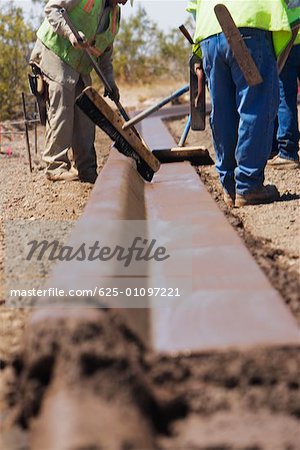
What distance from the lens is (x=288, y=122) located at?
Answer: 6.76m

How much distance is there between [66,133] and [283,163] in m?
1.81

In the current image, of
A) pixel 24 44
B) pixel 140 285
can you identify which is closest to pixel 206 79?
pixel 140 285

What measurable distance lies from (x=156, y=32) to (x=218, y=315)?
66.3ft

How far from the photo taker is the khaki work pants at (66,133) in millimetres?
6383

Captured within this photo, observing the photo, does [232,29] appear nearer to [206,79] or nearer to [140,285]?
[206,79]

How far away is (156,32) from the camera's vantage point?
2181cm

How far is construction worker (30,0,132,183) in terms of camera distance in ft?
20.4

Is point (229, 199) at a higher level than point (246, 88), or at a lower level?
lower

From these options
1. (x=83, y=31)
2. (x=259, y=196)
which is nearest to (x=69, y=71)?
(x=83, y=31)

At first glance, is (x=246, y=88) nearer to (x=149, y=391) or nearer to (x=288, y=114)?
(x=288, y=114)

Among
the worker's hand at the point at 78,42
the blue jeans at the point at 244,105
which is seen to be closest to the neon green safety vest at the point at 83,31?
the worker's hand at the point at 78,42

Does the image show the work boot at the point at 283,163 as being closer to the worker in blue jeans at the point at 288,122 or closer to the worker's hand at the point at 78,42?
the worker in blue jeans at the point at 288,122

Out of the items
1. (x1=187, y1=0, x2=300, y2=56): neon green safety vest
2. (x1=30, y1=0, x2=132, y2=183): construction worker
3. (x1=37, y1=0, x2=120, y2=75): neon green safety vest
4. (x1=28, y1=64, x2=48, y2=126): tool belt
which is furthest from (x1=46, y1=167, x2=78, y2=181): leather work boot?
(x1=187, y1=0, x2=300, y2=56): neon green safety vest

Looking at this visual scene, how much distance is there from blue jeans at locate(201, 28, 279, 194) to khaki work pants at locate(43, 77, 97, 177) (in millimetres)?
1650
